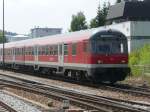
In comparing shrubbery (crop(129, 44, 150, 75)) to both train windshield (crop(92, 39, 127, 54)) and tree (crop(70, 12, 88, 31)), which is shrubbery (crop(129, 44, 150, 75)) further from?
tree (crop(70, 12, 88, 31))

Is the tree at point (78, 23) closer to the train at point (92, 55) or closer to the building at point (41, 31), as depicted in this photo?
the building at point (41, 31)

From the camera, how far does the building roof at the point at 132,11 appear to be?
226 ft

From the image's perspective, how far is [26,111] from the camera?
1616 cm

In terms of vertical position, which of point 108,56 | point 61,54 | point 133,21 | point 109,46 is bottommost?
point 108,56

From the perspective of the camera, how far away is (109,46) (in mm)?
27922

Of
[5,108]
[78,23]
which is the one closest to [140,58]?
[5,108]

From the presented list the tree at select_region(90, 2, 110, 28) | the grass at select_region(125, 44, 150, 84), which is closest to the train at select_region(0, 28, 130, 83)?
the grass at select_region(125, 44, 150, 84)

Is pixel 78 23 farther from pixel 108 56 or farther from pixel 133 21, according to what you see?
pixel 108 56

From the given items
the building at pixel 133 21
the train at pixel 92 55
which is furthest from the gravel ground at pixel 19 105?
the building at pixel 133 21

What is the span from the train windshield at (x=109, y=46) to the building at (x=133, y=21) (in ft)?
96.0

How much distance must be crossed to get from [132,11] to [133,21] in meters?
6.08

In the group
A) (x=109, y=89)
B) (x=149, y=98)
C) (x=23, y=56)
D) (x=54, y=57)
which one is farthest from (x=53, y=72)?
(x=149, y=98)

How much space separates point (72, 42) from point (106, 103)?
13.5 meters

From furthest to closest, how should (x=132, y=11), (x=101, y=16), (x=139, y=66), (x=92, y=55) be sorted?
(x=101, y=16) < (x=132, y=11) < (x=139, y=66) < (x=92, y=55)
